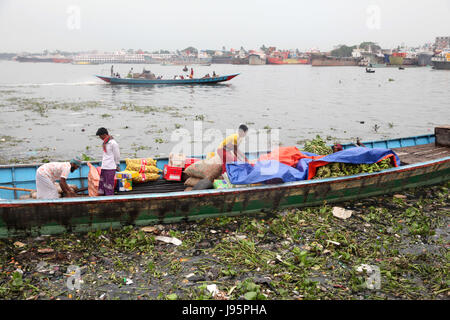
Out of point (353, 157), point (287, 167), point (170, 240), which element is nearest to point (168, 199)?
point (170, 240)

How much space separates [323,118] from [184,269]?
1728cm

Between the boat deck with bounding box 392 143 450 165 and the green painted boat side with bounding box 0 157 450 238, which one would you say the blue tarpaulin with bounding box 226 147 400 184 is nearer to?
the green painted boat side with bounding box 0 157 450 238

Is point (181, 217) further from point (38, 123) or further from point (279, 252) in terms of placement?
point (38, 123)

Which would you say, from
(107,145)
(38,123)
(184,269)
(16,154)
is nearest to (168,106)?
(38,123)

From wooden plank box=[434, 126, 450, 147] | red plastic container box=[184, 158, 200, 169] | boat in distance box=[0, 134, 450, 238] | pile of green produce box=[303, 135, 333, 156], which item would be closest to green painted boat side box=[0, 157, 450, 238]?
boat in distance box=[0, 134, 450, 238]

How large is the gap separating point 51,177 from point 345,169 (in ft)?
17.9

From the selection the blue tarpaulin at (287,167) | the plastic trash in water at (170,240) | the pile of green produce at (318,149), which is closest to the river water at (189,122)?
the pile of green produce at (318,149)

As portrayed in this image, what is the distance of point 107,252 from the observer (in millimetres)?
5422

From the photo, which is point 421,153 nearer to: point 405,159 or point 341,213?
point 405,159

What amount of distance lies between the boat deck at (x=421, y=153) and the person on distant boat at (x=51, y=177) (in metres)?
7.11

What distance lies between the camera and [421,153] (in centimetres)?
897

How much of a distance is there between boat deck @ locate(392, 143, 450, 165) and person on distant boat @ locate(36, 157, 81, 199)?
23.3 ft
